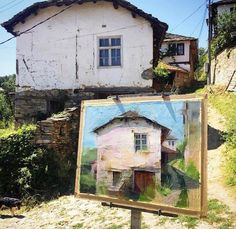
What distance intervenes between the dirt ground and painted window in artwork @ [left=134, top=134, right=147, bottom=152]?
101 inches

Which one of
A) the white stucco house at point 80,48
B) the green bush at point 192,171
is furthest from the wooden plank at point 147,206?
the white stucco house at point 80,48

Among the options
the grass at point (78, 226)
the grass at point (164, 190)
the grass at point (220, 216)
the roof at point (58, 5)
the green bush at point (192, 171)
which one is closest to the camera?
the green bush at point (192, 171)

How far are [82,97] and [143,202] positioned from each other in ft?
33.8

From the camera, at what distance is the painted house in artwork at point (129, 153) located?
13.9 feet

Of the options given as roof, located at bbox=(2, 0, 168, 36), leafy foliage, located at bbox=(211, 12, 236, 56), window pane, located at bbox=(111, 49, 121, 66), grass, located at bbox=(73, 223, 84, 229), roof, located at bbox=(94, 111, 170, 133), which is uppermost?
leafy foliage, located at bbox=(211, 12, 236, 56)

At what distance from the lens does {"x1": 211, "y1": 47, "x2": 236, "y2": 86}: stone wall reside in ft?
77.2

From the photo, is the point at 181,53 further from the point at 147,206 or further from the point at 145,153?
the point at 147,206

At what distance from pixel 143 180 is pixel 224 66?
2210cm

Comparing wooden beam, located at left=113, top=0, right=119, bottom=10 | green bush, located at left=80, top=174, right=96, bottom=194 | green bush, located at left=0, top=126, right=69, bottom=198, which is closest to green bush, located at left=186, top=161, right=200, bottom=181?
green bush, located at left=80, top=174, right=96, bottom=194

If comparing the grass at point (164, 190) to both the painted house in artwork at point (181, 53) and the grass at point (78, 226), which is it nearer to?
the grass at point (78, 226)

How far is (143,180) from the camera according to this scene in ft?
13.8

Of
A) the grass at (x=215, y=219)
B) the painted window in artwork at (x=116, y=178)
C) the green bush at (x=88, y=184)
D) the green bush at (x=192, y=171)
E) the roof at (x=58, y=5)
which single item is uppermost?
the roof at (x=58, y=5)

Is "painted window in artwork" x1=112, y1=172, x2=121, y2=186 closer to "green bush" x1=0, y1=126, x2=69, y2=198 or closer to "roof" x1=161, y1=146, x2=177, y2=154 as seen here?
"roof" x1=161, y1=146, x2=177, y2=154

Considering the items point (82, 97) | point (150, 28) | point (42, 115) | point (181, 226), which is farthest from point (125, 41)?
point (181, 226)
